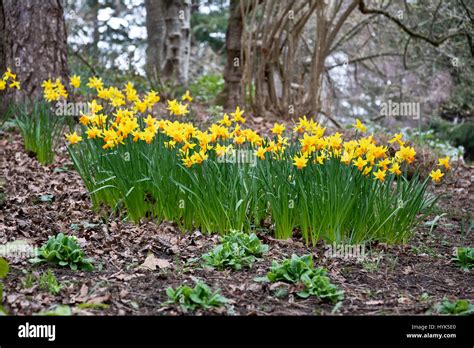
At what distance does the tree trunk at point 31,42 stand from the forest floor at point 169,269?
1433 mm

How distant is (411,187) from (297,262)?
1256mm

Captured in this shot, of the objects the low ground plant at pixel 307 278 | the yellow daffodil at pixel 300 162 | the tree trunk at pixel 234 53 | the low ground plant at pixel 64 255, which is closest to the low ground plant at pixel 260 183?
the yellow daffodil at pixel 300 162

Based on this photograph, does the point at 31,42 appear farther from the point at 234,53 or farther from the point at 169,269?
the point at 169,269

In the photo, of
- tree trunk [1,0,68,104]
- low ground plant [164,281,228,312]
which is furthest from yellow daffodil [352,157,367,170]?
tree trunk [1,0,68,104]

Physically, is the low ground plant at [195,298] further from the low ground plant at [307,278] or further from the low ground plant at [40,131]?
the low ground plant at [40,131]

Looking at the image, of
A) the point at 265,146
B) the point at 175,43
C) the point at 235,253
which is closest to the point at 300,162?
the point at 265,146

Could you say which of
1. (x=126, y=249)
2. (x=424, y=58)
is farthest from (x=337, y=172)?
(x=424, y=58)
